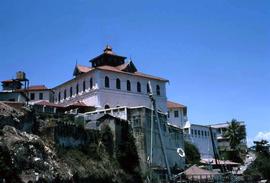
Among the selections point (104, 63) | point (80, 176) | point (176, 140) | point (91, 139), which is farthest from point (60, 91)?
point (80, 176)

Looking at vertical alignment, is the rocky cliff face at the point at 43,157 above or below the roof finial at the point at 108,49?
below

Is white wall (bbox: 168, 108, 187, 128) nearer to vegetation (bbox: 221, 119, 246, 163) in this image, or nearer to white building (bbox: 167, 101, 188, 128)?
white building (bbox: 167, 101, 188, 128)

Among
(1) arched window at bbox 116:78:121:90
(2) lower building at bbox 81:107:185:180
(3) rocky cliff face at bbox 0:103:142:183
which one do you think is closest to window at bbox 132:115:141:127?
(2) lower building at bbox 81:107:185:180

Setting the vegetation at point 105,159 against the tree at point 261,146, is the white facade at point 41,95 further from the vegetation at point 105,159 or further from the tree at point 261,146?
the tree at point 261,146

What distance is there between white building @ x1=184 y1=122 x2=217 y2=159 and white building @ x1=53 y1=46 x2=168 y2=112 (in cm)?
1137

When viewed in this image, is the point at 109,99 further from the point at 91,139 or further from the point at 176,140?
the point at 91,139

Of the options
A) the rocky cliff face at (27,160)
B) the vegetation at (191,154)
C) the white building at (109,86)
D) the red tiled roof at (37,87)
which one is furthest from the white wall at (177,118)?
the rocky cliff face at (27,160)

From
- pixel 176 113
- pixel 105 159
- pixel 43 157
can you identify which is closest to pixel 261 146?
pixel 176 113

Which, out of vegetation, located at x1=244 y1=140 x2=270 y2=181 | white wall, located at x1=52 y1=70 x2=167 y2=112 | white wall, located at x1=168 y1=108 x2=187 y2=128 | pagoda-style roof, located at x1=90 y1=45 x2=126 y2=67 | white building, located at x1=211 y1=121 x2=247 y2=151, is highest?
pagoda-style roof, located at x1=90 y1=45 x2=126 y2=67

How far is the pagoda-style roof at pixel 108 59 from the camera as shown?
2591 inches

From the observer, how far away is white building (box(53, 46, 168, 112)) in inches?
2286

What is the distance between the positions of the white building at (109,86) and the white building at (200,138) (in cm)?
1137

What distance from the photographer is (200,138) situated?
7631 centimetres

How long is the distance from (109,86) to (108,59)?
338 inches
